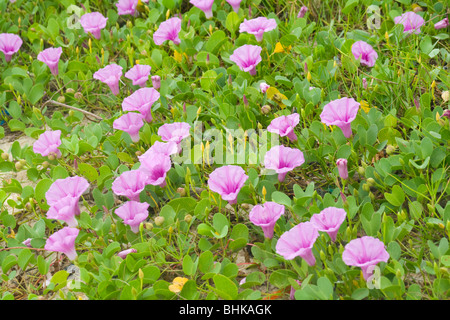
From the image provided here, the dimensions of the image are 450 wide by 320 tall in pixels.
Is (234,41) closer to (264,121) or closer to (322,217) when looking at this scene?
(264,121)

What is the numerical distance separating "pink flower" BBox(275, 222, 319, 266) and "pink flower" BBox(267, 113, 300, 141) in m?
0.52

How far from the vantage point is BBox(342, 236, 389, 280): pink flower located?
167 cm

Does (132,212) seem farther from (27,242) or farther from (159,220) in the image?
(27,242)

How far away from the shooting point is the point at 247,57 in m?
2.59

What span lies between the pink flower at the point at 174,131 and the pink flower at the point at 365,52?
0.89 meters

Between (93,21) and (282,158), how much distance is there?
5.15 ft

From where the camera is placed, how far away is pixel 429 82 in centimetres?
243

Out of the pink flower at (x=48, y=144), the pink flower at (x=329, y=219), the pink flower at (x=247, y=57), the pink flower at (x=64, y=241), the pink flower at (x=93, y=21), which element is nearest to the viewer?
the pink flower at (x=329, y=219)

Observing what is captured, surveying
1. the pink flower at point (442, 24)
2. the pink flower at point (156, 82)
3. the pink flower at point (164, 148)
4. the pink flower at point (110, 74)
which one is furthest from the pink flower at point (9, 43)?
the pink flower at point (442, 24)

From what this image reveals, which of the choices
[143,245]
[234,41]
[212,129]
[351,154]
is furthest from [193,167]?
[234,41]

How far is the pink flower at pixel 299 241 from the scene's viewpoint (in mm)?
1745

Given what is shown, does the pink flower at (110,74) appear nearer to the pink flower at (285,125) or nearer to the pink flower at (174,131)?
the pink flower at (174,131)

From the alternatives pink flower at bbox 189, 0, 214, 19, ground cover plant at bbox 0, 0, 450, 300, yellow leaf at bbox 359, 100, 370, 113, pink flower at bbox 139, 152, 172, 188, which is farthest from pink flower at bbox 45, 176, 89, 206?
pink flower at bbox 189, 0, 214, 19

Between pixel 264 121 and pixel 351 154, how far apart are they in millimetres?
460
